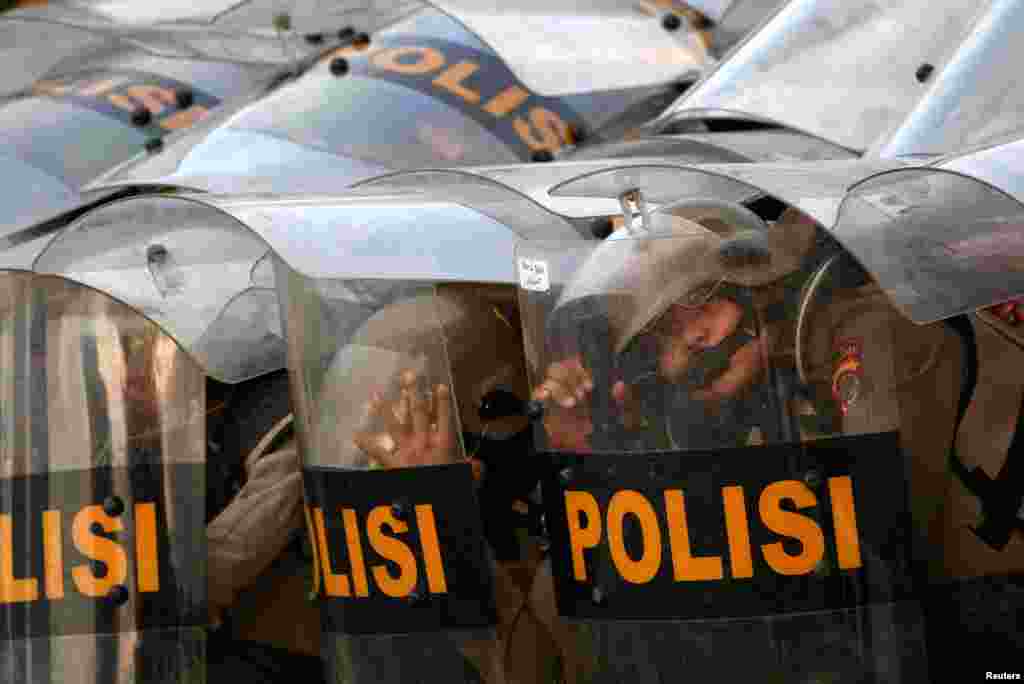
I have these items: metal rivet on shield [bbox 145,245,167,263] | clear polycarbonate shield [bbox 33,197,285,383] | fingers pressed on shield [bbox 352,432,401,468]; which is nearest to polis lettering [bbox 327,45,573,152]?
clear polycarbonate shield [bbox 33,197,285,383]

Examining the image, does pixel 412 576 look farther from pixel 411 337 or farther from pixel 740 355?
pixel 740 355

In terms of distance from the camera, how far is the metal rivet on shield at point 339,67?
7.07 meters

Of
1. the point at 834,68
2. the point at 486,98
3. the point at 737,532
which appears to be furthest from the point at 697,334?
the point at 486,98

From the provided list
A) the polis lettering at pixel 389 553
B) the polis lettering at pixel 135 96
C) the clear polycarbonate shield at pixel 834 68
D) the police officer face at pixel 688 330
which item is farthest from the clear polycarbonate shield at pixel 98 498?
the polis lettering at pixel 135 96

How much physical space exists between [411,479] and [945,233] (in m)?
1.12

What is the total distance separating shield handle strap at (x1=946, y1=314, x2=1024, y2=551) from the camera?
13.3ft

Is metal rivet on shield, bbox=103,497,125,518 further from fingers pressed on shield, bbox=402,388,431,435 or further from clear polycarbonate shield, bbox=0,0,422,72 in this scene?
clear polycarbonate shield, bbox=0,0,422,72

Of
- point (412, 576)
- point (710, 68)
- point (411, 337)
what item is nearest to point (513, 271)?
point (411, 337)

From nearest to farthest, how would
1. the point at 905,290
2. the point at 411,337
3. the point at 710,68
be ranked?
the point at 905,290
the point at 411,337
the point at 710,68

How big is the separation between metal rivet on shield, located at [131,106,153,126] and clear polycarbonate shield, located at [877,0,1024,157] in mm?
2931

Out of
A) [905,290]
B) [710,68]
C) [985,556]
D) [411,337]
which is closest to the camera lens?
[905,290]

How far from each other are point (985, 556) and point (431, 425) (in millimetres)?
1063

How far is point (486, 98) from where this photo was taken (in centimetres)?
687

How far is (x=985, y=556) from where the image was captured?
4.12m
